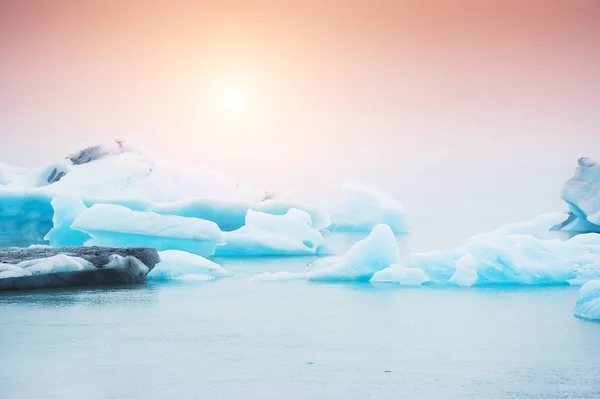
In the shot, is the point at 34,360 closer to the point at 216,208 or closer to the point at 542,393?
the point at 542,393

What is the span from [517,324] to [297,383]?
3.41m

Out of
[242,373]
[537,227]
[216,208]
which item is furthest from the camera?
[216,208]

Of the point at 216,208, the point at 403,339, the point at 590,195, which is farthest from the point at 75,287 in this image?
the point at 590,195

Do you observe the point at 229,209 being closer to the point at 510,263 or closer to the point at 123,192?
the point at 123,192

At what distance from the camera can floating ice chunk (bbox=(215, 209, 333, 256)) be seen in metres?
17.0

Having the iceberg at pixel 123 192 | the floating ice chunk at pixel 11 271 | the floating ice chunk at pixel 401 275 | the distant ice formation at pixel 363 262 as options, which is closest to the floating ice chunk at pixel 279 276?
the distant ice formation at pixel 363 262

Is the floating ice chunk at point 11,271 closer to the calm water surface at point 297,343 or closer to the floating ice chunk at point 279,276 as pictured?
the calm water surface at point 297,343

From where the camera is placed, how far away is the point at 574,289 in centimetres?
1130

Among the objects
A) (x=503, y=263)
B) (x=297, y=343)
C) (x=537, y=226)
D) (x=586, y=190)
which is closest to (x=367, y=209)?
(x=586, y=190)

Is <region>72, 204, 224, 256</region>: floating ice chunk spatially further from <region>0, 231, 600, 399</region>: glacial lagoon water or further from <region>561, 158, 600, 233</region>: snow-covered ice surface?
<region>561, 158, 600, 233</region>: snow-covered ice surface

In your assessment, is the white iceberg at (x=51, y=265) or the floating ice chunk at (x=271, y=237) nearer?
the white iceberg at (x=51, y=265)

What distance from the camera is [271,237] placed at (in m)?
17.1

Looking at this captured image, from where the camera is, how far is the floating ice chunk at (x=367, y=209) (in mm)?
25594

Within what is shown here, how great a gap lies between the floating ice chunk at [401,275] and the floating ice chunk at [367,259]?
0.15m
